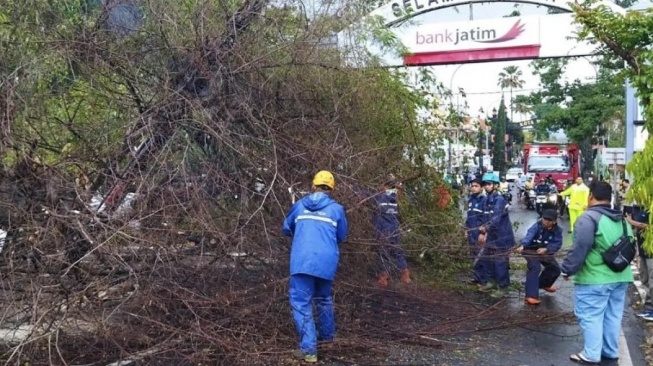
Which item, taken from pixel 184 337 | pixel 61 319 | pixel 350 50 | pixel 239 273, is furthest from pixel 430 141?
pixel 61 319

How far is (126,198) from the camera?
6160 millimetres

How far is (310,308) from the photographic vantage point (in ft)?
19.2

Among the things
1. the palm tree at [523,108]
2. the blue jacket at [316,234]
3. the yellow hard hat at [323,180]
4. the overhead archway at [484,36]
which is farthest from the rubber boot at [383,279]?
the palm tree at [523,108]

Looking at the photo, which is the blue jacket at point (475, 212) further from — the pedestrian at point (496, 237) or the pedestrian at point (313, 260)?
the pedestrian at point (313, 260)

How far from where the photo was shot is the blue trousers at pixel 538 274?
8.37 m

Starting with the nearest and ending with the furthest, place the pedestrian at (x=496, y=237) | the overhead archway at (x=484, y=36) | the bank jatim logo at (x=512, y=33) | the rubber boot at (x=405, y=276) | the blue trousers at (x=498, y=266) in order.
Answer: the rubber boot at (x=405, y=276), the blue trousers at (x=498, y=266), the pedestrian at (x=496, y=237), the overhead archway at (x=484, y=36), the bank jatim logo at (x=512, y=33)

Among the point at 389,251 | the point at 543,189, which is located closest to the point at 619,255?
the point at 389,251

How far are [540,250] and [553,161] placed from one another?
26139mm

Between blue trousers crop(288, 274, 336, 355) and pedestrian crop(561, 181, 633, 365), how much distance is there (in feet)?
6.67

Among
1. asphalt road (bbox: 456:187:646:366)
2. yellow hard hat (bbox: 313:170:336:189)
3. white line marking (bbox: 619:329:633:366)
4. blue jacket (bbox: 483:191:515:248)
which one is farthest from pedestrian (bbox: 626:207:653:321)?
yellow hard hat (bbox: 313:170:336:189)

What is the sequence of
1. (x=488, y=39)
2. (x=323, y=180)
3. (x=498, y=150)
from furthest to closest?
(x=498, y=150), (x=488, y=39), (x=323, y=180)

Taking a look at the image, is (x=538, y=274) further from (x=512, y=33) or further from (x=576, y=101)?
(x=576, y=101)

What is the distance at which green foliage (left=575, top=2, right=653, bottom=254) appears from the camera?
633 cm

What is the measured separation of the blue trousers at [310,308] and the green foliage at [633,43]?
2876 millimetres
